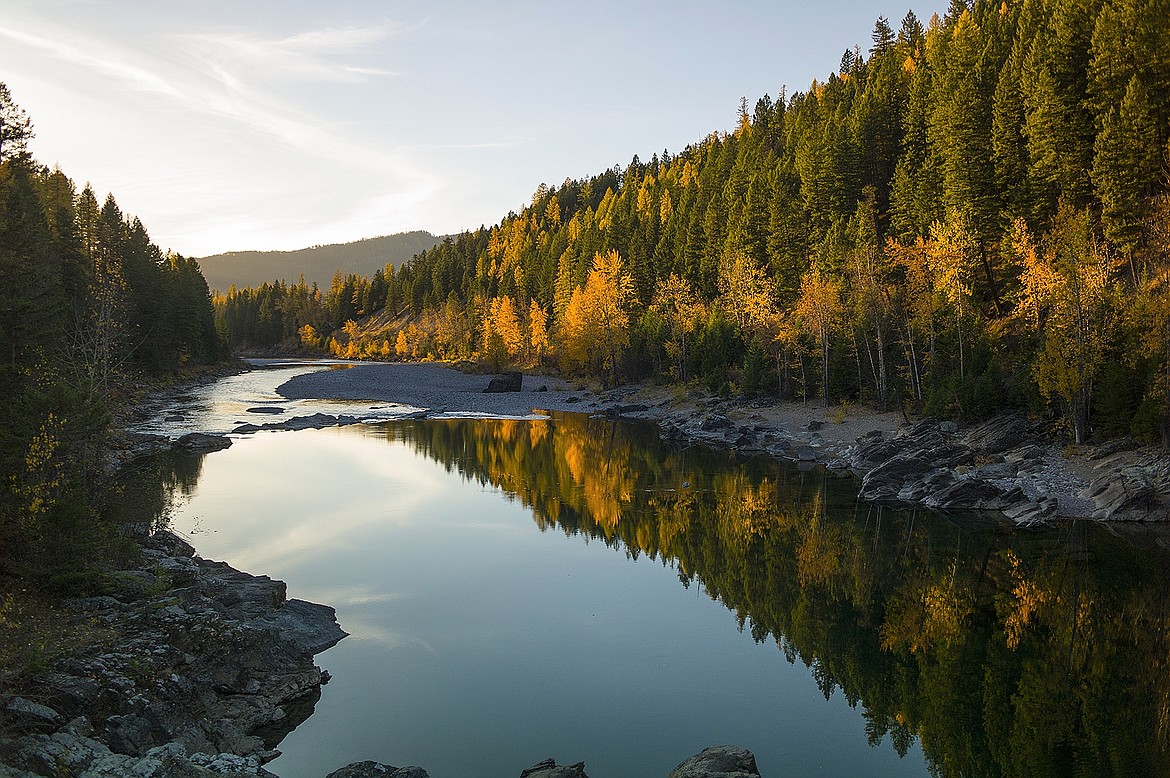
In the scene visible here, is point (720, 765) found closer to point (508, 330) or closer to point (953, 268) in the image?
point (953, 268)

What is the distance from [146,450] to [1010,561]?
129 feet

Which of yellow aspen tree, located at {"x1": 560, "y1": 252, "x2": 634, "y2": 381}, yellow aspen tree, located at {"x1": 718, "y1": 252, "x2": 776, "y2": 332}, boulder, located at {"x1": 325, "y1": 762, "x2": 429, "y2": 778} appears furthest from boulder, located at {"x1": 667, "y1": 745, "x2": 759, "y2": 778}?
yellow aspen tree, located at {"x1": 560, "y1": 252, "x2": 634, "y2": 381}

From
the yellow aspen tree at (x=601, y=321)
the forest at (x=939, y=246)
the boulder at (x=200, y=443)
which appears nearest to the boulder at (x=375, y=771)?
the forest at (x=939, y=246)

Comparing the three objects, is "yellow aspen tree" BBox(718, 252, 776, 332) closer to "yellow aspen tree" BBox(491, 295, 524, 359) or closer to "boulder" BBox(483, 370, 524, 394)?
"boulder" BBox(483, 370, 524, 394)

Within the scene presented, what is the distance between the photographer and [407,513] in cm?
2994

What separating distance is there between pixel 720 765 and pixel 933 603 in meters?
11.8

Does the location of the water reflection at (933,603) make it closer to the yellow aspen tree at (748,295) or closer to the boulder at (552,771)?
the boulder at (552,771)

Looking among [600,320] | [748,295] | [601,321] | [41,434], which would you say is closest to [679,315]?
[748,295]

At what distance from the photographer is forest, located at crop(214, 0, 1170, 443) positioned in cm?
3347

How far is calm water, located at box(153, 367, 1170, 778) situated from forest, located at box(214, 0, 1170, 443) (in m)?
11.4

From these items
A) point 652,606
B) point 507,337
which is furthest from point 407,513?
point 507,337

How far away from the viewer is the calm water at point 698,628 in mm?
12977

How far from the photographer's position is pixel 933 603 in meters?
20.0

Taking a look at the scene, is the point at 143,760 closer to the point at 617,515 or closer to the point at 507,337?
the point at 617,515
